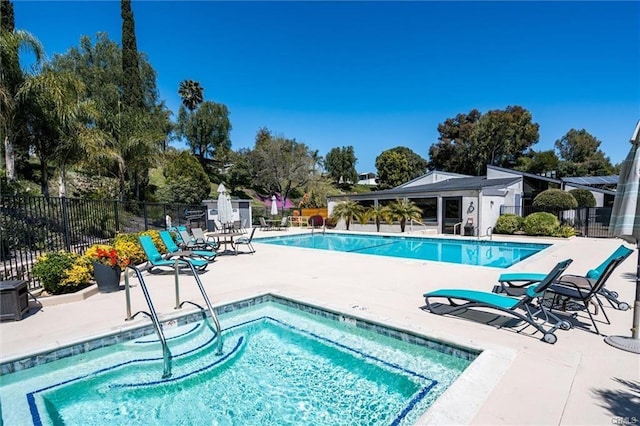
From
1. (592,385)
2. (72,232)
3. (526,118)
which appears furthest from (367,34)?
(526,118)

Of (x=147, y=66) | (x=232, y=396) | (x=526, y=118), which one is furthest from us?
(x=526, y=118)

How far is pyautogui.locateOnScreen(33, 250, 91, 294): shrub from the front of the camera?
5937mm

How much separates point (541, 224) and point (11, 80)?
2221 centimetres

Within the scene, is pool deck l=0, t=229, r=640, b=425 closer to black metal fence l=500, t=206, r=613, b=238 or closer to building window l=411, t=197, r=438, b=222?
black metal fence l=500, t=206, r=613, b=238

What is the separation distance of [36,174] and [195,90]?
87.6ft

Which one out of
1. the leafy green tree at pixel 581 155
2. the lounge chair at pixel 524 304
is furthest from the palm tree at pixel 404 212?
the leafy green tree at pixel 581 155

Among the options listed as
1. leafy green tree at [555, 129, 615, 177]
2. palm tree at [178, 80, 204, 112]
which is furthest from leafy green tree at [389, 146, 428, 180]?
palm tree at [178, 80, 204, 112]

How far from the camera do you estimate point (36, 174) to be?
22.0 meters

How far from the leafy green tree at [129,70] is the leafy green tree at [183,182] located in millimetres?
5190

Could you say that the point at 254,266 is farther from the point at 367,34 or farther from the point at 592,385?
the point at 367,34

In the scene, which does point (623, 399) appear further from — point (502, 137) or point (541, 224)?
point (502, 137)

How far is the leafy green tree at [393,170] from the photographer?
49.0m

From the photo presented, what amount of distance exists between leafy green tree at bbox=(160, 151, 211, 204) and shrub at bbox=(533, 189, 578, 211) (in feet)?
82.9

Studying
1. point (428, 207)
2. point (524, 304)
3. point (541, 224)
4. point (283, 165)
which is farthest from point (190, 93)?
point (524, 304)
